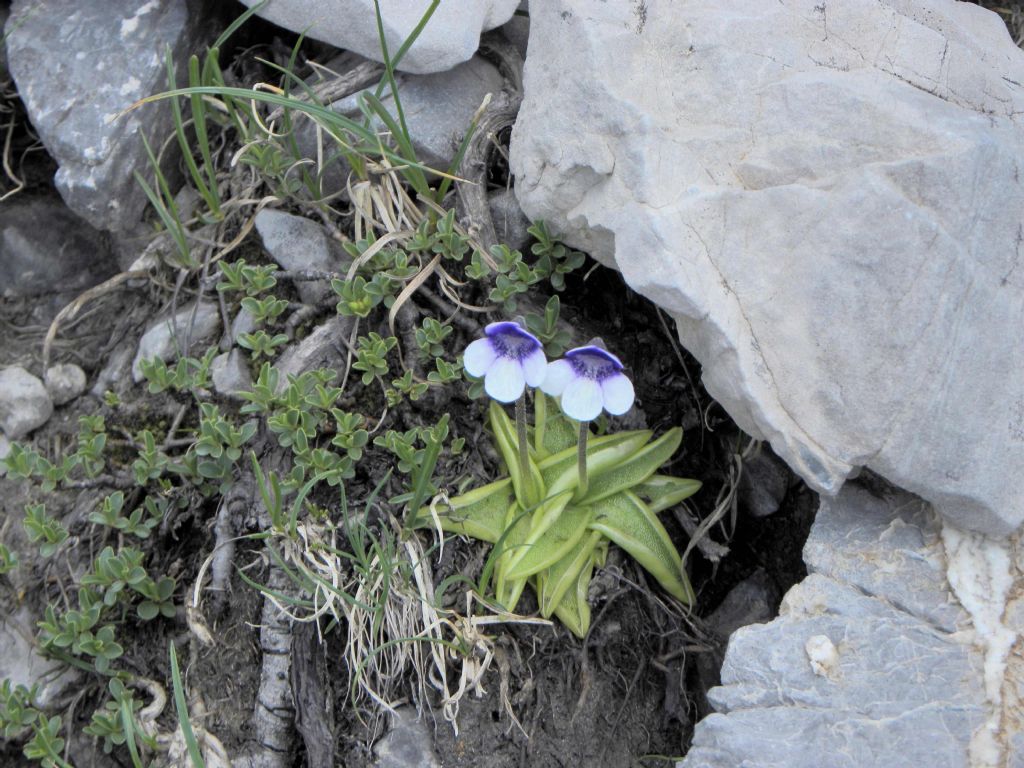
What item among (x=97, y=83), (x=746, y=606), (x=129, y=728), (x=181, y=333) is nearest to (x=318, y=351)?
(x=181, y=333)

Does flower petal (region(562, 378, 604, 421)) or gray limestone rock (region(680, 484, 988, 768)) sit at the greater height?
flower petal (region(562, 378, 604, 421))

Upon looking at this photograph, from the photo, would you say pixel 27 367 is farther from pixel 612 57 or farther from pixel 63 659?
pixel 612 57

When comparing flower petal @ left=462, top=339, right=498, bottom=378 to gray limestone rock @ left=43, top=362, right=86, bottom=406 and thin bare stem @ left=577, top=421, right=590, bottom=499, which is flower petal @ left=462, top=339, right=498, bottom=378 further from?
gray limestone rock @ left=43, top=362, right=86, bottom=406

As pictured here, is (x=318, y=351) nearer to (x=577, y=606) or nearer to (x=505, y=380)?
(x=505, y=380)

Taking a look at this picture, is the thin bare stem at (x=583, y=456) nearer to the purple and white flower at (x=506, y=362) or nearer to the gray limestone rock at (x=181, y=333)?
the purple and white flower at (x=506, y=362)

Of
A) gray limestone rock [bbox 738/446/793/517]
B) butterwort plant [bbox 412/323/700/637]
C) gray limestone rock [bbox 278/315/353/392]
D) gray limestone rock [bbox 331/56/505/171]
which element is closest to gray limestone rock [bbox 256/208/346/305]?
gray limestone rock [bbox 278/315/353/392]

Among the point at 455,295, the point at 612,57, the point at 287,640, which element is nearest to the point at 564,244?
the point at 455,295
